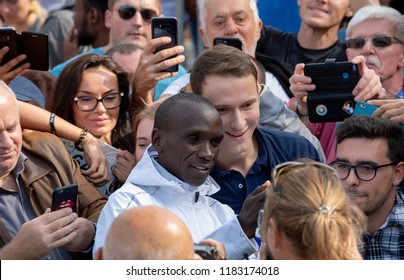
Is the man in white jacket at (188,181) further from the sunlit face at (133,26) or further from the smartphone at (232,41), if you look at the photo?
the sunlit face at (133,26)

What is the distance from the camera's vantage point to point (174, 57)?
6125mm

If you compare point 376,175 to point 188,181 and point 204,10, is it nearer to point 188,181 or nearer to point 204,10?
point 188,181

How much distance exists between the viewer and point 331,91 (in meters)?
5.60

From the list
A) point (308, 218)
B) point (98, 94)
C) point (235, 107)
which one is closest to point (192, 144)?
point (235, 107)

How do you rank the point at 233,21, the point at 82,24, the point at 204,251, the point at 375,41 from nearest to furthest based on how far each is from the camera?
the point at 204,251
the point at 375,41
the point at 233,21
the point at 82,24

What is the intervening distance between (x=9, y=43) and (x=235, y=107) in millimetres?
A: 1625

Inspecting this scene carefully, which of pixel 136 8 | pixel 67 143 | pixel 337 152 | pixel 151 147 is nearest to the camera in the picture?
pixel 151 147

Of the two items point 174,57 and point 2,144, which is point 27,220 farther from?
point 174,57

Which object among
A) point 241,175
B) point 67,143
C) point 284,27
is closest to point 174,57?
point 67,143

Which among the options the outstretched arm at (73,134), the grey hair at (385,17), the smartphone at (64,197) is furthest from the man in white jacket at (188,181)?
the grey hair at (385,17)

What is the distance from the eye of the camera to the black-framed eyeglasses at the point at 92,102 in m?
6.10

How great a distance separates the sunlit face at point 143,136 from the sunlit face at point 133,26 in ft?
5.79

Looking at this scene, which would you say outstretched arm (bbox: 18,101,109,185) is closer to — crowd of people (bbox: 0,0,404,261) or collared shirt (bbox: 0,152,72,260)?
crowd of people (bbox: 0,0,404,261)
